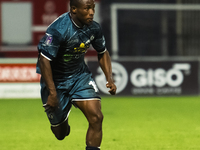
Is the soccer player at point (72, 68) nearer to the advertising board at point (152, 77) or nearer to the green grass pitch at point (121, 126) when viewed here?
the green grass pitch at point (121, 126)

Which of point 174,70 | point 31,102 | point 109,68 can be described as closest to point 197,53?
point 174,70

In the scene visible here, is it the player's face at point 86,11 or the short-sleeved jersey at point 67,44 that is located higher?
the player's face at point 86,11

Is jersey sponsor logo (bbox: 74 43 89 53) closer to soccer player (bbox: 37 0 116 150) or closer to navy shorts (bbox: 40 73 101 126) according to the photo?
soccer player (bbox: 37 0 116 150)

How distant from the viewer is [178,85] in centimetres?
1409

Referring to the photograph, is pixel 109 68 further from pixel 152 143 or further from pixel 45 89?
pixel 152 143

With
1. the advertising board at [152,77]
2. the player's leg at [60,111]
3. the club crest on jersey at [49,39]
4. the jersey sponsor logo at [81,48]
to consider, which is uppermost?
the club crest on jersey at [49,39]

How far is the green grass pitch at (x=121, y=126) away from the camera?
6.53m

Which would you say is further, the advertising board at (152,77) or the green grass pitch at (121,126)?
the advertising board at (152,77)

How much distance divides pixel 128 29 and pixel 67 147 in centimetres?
927

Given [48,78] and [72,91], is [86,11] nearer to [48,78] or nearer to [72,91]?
[48,78]

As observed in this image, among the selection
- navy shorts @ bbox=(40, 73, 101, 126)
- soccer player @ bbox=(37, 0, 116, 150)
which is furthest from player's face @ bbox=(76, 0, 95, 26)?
navy shorts @ bbox=(40, 73, 101, 126)

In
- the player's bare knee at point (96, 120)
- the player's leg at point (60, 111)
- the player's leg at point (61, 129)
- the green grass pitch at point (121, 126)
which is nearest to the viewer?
the player's bare knee at point (96, 120)

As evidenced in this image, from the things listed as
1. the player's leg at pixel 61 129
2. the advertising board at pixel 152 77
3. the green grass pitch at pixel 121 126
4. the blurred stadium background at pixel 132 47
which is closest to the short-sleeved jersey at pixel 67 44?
the player's leg at pixel 61 129

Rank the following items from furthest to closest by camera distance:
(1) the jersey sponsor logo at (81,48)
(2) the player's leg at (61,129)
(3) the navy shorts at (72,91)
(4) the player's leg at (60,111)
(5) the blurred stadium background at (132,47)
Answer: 1. (5) the blurred stadium background at (132,47)
2. (2) the player's leg at (61,129)
3. (4) the player's leg at (60,111)
4. (3) the navy shorts at (72,91)
5. (1) the jersey sponsor logo at (81,48)
